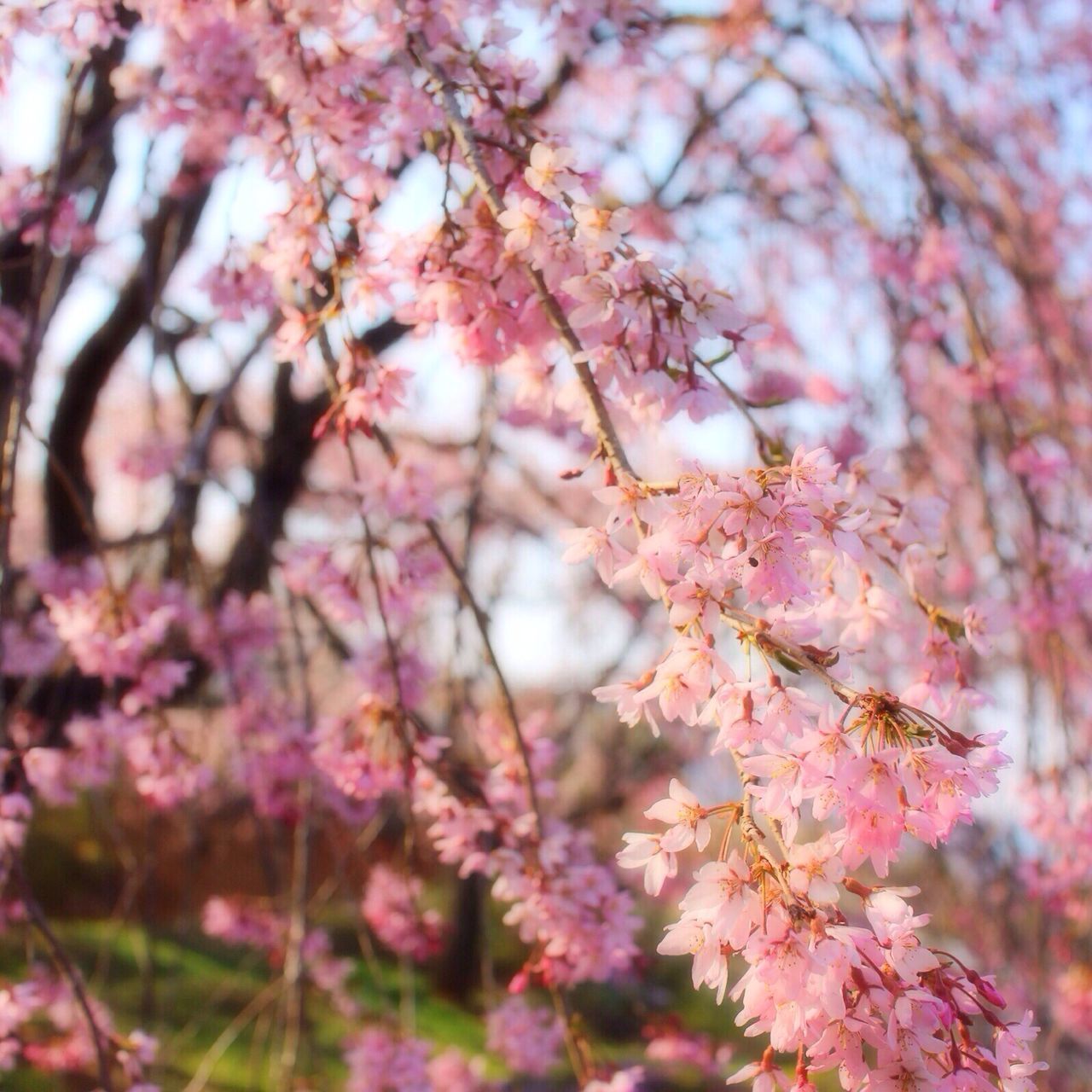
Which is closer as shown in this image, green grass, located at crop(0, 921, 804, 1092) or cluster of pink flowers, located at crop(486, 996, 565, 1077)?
cluster of pink flowers, located at crop(486, 996, 565, 1077)

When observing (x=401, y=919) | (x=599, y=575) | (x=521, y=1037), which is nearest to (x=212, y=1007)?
(x=401, y=919)

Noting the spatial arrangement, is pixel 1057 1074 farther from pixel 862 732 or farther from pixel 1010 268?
pixel 862 732

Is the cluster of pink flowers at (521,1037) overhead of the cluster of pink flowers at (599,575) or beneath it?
beneath

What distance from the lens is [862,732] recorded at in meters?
0.83

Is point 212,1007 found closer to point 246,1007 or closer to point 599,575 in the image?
point 246,1007

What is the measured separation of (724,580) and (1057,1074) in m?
3.36

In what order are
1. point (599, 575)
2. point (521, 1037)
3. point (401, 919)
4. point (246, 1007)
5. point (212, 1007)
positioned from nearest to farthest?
point (599, 575)
point (521, 1037)
point (401, 919)
point (212, 1007)
point (246, 1007)

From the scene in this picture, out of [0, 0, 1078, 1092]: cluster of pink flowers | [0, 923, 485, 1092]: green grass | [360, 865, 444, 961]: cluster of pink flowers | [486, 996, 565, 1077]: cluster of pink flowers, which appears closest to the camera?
[0, 0, 1078, 1092]: cluster of pink flowers

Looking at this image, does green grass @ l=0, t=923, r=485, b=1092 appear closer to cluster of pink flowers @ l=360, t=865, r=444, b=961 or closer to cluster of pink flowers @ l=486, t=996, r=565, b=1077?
cluster of pink flowers @ l=360, t=865, r=444, b=961

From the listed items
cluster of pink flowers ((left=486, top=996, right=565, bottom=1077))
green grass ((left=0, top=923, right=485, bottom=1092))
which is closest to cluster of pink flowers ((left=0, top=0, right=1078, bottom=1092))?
cluster of pink flowers ((left=486, top=996, right=565, bottom=1077))

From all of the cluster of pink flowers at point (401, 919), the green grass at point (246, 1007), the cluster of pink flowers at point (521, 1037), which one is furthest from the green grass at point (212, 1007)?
the cluster of pink flowers at point (521, 1037)

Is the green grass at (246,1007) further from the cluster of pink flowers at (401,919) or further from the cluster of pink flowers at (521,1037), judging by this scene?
the cluster of pink flowers at (521,1037)

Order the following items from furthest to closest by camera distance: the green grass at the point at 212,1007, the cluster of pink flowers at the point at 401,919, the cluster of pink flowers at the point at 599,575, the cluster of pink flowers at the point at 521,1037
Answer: the green grass at the point at 212,1007
the cluster of pink flowers at the point at 521,1037
the cluster of pink flowers at the point at 401,919
the cluster of pink flowers at the point at 599,575

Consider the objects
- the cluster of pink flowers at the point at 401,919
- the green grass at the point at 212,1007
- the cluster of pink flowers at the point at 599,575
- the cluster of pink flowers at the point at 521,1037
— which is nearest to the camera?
the cluster of pink flowers at the point at 599,575
